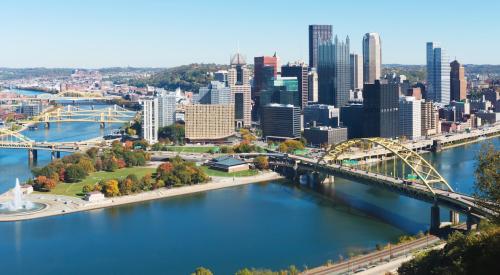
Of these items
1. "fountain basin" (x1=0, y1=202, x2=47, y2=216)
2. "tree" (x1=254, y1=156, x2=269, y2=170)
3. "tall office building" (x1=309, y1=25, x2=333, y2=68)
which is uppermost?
"tall office building" (x1=309, y1=25, x2=333, y2=68)

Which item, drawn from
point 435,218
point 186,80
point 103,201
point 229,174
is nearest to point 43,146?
point 229,174

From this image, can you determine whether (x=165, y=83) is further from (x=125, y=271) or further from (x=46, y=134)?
(x=125, y=271)

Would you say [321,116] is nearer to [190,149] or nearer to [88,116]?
[190,149]

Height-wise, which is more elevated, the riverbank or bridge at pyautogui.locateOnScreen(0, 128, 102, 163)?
bridge at pyautogui.locateOnScreen(0, 128, 102, 163)

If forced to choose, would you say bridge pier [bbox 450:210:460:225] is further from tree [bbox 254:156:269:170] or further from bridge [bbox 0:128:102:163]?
bridge [bbox 0:128:102:163]

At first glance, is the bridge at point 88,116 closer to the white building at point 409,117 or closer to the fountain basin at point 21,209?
the white building at point 409,117

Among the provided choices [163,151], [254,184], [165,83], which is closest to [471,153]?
[254,184]

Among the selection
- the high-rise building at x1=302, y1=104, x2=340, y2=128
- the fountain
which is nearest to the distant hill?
the high-rise building at x1=302, y1=104, x2=340, y2=128
